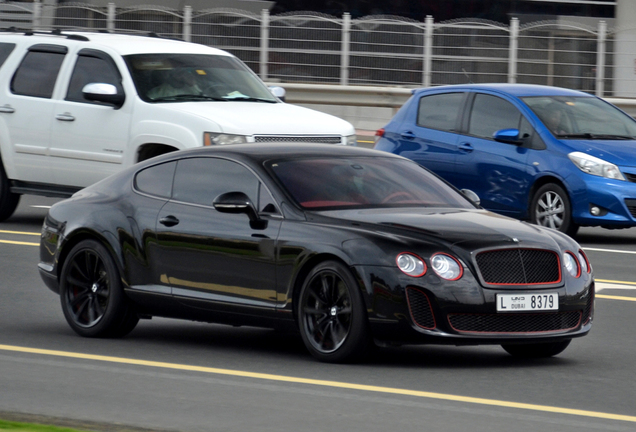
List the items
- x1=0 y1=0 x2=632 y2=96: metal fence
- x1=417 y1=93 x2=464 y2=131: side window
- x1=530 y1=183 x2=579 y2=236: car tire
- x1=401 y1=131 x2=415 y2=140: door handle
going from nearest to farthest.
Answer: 1. x1=530 y1=183 x2=579 y2=236: car tire
2. x1=417 y1=93 x2=464 y2=131: side window
3. x1=401 y1=131 x2=415 y2=140: door handle
4. x1=0 y1=0 x2=632 y2=96: metal fence

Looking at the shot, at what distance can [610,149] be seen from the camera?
561 inches

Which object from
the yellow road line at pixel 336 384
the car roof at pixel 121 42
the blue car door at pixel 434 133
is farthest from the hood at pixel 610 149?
the yellow road line at pixel 336 384

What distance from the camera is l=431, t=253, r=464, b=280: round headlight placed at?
25.3 ft

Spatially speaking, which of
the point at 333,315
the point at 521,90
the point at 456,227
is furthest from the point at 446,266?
the point at 521,90

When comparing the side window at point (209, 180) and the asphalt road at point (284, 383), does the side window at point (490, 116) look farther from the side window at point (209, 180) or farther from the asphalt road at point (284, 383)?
the side window at point (209, 180)

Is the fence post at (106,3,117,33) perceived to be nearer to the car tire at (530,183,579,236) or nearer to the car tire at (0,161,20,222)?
the car tire at (0,161,20,222)

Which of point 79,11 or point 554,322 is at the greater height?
point 79,11

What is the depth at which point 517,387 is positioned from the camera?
742cm

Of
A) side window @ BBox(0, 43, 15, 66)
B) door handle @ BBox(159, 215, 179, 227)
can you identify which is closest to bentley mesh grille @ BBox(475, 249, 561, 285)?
Result: door handle @ BBox(159, 215, 179, 227)

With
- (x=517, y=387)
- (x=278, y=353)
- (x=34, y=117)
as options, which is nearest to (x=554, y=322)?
(x=517, y=387)

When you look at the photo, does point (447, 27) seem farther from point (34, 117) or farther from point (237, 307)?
point (237, 307)

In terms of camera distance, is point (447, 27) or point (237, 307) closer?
point (237, 307)

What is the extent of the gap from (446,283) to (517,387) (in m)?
0.69

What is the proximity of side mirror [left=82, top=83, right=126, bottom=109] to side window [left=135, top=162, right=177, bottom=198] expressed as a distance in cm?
489
